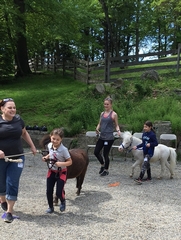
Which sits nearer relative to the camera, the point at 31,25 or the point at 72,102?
the point at 72,102

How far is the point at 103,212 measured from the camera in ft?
15.0

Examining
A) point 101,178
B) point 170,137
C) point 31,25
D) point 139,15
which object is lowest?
point 101,178

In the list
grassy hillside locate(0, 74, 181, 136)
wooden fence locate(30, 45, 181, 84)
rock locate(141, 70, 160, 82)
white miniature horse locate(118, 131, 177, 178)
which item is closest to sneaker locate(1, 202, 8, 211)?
white miniature horse locate(118, 131, 177, 178)

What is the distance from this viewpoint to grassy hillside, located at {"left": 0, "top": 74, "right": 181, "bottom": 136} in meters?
9.76

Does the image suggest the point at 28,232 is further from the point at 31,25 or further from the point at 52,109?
the point at 31,25

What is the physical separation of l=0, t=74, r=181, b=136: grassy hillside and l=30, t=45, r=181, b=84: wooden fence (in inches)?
57.6

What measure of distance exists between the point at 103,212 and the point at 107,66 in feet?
34.4

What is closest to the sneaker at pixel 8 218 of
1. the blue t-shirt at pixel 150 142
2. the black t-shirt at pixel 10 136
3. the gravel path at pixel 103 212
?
the gravel path at pixel 103 212

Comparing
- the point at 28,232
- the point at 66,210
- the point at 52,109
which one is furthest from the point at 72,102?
the point at 28,232

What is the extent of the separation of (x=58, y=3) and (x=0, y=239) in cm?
1197

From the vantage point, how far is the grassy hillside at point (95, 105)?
32.0 ft

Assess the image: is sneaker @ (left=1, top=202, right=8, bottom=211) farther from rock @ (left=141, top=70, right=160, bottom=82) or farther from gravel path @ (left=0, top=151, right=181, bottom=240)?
rock @ (left=141, top=70, right=160, bottom=82)

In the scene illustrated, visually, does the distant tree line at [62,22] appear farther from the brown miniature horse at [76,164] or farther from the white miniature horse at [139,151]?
the brown miniature horse at [76,164]

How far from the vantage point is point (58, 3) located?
1352cm
